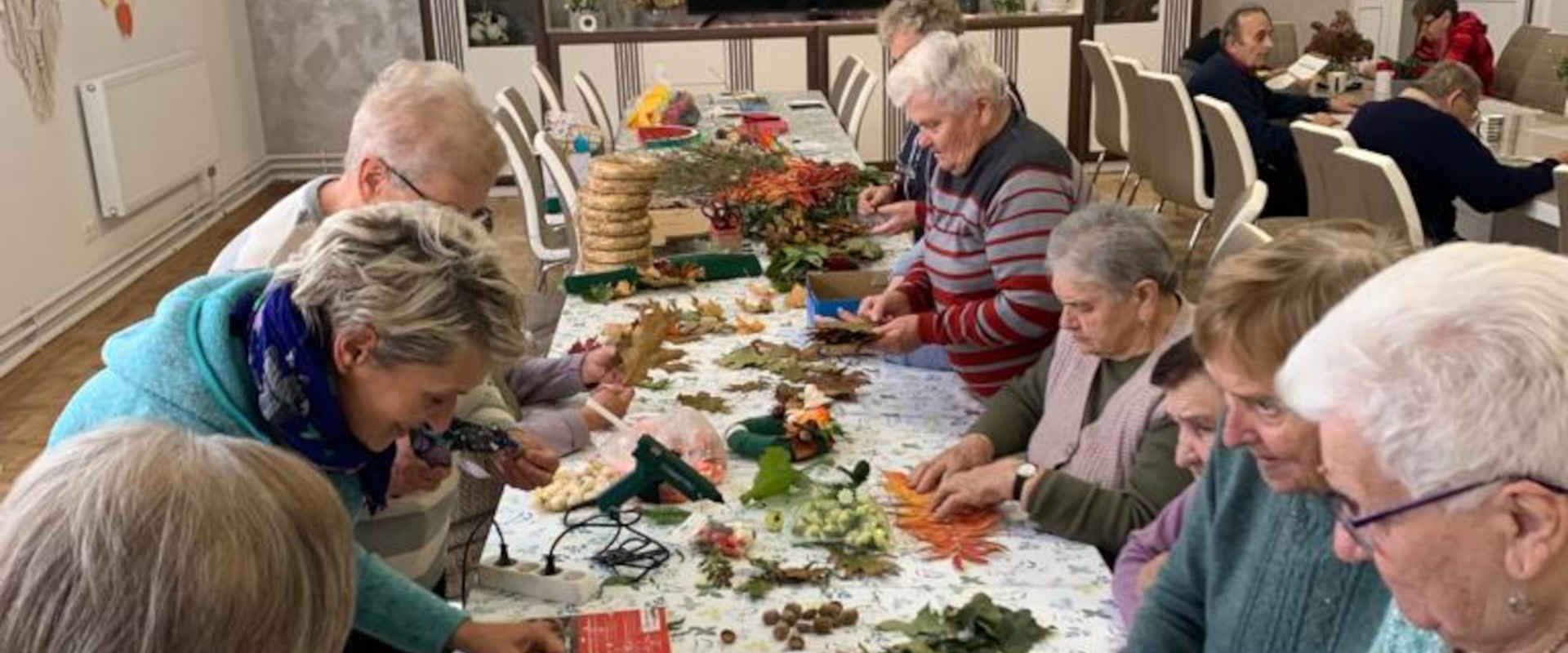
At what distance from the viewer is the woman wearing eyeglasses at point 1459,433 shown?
94 cm

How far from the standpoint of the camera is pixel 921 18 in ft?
14.1

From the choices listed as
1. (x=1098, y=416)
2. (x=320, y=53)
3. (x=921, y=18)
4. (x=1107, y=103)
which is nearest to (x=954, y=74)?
(x=1098, y=416)

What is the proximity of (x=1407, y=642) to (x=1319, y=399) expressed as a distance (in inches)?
14.0

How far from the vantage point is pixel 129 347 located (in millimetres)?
1499

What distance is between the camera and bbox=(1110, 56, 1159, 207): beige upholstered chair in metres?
5.84

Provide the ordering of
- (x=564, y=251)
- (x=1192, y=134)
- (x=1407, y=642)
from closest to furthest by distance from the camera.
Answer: (x=1407, y=642)
(x=564, y=251)
(x=1192, y=134)

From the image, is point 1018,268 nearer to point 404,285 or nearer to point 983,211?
point 983,211

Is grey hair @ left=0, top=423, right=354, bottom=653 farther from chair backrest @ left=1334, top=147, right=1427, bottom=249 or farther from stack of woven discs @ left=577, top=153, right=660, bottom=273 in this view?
chair backrest @ left=1334, top=147, right=1427, bottom=249

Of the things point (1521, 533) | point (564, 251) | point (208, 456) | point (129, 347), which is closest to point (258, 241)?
point (129, 347)

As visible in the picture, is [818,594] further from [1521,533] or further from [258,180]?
[258,180]

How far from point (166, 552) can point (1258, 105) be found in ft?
17.6

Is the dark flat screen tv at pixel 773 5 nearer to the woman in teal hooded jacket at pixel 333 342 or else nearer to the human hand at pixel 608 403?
the human hand at pixel 608 403

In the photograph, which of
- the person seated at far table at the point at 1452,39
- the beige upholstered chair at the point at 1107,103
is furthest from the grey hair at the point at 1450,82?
the person seated at far table at the point at 1452,39

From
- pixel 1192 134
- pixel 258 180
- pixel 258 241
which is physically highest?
pixel 258 241
